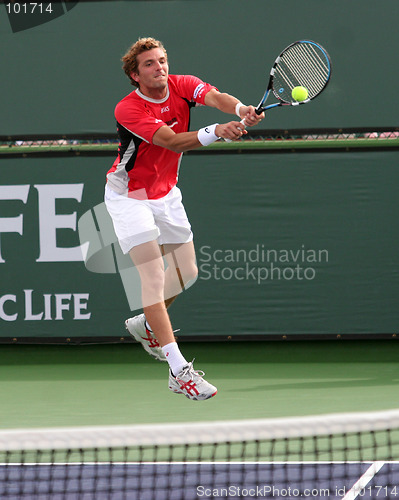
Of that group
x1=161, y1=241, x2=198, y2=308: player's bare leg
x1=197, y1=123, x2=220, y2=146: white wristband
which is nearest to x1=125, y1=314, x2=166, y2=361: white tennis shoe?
x1=161, y1=241, x2=198, y2=308: player's bare leg

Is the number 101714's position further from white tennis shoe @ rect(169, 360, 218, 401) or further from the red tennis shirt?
white tennis shoe @ rect(169, 360, 218, 401)

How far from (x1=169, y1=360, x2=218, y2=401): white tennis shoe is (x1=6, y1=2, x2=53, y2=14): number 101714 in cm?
351

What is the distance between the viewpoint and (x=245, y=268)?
7.01m

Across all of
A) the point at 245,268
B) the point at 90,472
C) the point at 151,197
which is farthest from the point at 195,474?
the point at 245,268

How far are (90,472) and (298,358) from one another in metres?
3.09

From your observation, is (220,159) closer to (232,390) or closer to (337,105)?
(337,105)

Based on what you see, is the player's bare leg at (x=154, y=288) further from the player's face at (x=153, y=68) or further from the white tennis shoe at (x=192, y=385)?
the player's face at (x=153, y=68)

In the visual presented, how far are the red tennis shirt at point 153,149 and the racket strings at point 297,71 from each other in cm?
42

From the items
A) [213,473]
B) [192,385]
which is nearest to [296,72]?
[192,385]

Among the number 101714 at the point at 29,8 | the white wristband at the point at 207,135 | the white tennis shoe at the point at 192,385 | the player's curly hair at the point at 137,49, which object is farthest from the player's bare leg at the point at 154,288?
the number 101714 at the point at 29,8

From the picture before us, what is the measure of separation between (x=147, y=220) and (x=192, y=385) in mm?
928

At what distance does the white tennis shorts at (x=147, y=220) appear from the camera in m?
5.16

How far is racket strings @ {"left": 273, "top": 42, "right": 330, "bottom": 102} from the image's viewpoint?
5.27 m

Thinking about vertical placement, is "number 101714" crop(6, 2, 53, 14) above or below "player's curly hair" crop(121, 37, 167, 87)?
above
